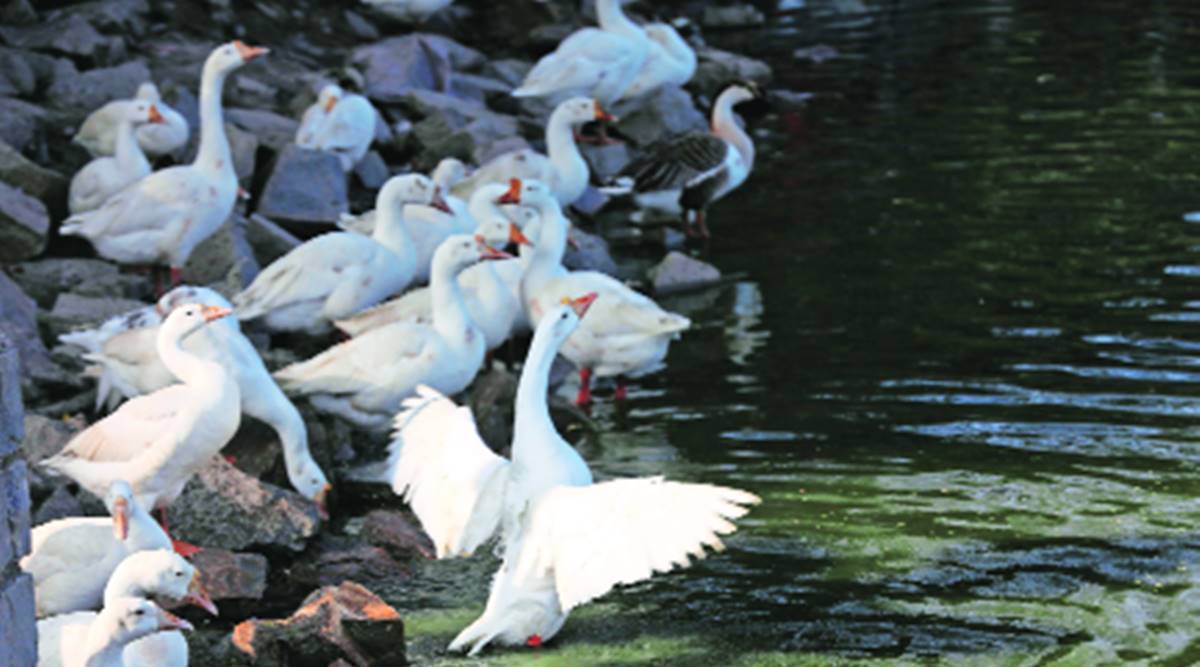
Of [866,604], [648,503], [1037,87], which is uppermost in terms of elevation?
[648,503]

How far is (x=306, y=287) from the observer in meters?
10.8

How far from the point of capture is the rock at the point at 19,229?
462 inches

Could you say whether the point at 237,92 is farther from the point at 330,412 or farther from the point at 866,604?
the point at 866,604

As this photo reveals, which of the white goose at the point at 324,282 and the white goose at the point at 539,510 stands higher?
the white goose at the point at 539,510

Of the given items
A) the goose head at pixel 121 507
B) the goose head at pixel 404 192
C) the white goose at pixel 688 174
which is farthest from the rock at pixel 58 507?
the white goose at pixel 688 174

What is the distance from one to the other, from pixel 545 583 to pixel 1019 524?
2.36 metres

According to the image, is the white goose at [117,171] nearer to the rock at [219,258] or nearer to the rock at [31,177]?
the rock at [31,177]

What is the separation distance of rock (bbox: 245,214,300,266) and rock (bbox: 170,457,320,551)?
4.18 meters

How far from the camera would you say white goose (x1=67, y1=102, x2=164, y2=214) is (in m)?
12.6

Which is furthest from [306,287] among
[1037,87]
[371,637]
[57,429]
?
[1037,87]

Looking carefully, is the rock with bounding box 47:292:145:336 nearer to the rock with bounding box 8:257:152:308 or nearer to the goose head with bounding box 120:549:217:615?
the rock with bounding box 8:257:152:308

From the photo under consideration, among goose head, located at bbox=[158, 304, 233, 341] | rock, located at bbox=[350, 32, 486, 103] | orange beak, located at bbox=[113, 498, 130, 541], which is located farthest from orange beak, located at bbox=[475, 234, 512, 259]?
rock, located at bbox=[350, 32, 486, 103]

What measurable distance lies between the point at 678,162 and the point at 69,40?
5.47m

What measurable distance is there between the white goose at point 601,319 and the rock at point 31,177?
3584 millimetres
